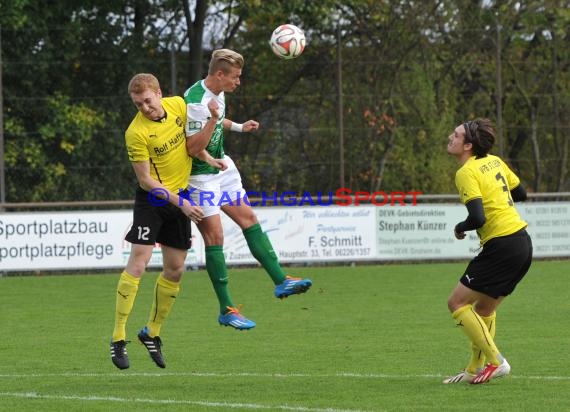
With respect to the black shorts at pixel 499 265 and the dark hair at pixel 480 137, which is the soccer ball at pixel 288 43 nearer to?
the dark hair at pixel 480 137

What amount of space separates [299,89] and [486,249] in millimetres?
15244

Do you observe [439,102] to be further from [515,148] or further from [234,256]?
[234,256]

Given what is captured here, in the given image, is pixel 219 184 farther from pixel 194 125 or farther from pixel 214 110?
pixel 214 110

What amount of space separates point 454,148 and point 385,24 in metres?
16.6

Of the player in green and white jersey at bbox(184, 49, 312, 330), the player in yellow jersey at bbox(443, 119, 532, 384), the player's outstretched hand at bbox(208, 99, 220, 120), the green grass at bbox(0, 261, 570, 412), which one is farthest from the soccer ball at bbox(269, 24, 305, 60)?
the green grass at bbox(0, 261, 570, 412)

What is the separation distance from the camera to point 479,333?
8180mm

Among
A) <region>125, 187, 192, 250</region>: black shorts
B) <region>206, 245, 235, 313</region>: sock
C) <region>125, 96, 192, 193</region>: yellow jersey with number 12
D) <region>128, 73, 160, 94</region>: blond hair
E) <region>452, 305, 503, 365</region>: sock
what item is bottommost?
<region>452, 305, 503, 365</region>: sock

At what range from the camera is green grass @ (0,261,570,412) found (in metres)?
7.68

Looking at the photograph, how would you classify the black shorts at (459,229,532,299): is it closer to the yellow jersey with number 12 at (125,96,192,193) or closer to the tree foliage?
the yellow jersey with number 12 at (125,96,192,193)

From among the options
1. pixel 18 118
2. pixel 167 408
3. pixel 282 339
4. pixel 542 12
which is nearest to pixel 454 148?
pixel 167 408

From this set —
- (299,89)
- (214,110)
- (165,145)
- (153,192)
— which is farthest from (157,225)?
(299,89)

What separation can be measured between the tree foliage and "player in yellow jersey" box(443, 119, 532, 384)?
1396 cm

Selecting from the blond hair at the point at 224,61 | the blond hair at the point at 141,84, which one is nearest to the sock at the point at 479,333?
the blond hair at the point at 224,61

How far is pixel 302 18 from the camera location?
24.9 m
